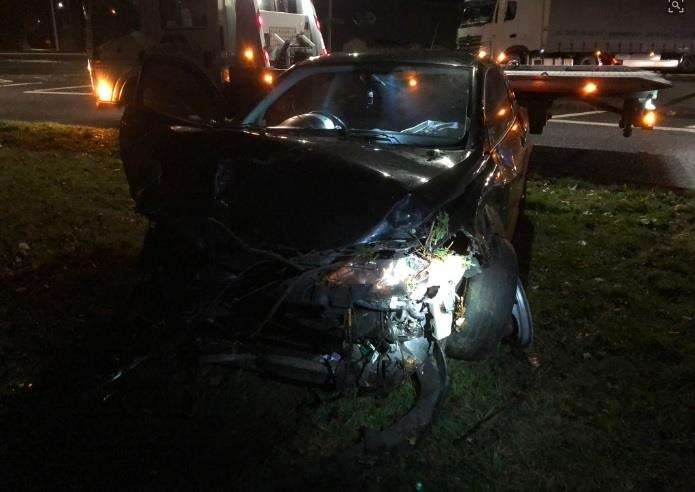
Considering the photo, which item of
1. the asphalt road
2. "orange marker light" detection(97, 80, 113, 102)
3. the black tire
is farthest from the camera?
"orange marker light" detection(97, 80, 113, 102)

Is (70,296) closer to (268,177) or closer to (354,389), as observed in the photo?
(268,177)

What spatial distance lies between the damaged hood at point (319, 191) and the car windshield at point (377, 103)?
2.74 feet

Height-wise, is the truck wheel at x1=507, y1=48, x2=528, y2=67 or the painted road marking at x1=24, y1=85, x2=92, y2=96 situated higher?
the truck wheel at x1=507, y1=48, x2=528, y2=67

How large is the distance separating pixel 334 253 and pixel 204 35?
29.0 ft

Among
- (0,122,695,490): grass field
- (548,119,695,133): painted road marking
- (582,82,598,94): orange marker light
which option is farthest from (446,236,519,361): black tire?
(548,119,695,133): painted road marking

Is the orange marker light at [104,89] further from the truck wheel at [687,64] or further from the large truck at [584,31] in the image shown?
the truck wheel at [687,64]

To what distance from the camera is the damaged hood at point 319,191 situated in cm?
271

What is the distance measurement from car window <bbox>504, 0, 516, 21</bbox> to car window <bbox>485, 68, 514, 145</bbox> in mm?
15806

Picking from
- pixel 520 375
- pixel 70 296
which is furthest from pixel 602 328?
pixel 70 296

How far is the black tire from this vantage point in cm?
326

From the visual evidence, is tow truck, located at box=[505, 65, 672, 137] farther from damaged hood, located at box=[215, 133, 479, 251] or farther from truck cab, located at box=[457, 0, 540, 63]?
truck cab, located at box=[457, 0, 540, 63]

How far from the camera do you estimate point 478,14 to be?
1998 cm

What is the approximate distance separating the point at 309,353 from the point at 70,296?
252cm

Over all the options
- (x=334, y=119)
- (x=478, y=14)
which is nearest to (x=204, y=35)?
(x=334, y=119)
